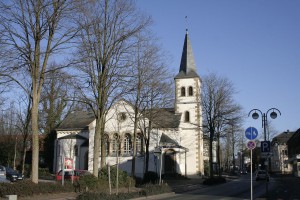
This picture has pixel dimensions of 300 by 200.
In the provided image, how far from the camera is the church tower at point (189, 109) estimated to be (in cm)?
5316

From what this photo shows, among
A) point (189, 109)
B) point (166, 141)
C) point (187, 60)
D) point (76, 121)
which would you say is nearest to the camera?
point (166, 141)

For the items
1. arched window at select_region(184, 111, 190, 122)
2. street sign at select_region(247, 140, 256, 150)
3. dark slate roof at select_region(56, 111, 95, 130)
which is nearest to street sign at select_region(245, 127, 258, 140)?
street sign at select_region(247, 140, 256, 150)

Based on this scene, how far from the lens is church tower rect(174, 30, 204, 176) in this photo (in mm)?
53156

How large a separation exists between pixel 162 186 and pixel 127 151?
26089 mm

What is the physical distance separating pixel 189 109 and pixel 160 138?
313 inches

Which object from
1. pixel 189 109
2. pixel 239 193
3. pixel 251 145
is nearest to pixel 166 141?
pixel 189 109

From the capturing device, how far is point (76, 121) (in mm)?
57562

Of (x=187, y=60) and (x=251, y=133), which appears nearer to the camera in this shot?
(x=251, y=133)

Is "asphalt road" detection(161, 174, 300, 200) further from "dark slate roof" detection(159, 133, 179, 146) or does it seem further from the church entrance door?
the church entrance door

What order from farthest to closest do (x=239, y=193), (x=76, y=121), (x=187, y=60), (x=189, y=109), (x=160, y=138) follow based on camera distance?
1. (x=187, y=60)
2. (x=76, y=121)
3. (x=189, y=109)
4. (x=160, y=138)
5. (x=239, y=193)

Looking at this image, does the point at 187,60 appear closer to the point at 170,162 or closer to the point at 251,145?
the point at 170,162

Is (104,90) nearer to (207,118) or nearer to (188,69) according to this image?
(207,118)

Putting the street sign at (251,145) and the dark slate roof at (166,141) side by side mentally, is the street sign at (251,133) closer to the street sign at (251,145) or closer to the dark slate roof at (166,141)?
the street sign at (251,145)

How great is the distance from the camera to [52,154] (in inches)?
2279
